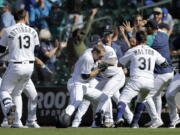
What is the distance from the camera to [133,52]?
18297 millimetres

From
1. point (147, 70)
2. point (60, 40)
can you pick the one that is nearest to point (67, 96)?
point (60, 40)

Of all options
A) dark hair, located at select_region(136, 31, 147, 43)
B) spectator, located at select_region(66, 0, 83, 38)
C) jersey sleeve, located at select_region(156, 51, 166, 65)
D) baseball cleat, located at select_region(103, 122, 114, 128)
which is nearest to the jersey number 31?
jersey sleeve, located at select_region(156, 51, 166, 65)

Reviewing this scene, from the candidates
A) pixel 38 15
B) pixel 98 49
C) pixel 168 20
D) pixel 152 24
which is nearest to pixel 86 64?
pixel 98 49

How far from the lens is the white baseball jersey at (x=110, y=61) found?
18688 mm

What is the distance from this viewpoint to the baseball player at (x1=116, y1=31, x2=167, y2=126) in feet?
60.0

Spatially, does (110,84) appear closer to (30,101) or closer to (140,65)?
(140,65)

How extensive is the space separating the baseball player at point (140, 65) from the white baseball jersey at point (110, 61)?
0.35 metres

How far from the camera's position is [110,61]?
61.9ft

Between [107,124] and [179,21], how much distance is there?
649cm

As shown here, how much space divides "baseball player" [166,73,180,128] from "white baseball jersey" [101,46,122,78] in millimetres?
1208

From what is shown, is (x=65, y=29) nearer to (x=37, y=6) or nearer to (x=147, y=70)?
(x=37, y=6)

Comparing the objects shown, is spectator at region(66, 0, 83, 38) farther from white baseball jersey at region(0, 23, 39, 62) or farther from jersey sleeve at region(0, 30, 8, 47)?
jersey sleeve at region(0, 30, 8, 47)

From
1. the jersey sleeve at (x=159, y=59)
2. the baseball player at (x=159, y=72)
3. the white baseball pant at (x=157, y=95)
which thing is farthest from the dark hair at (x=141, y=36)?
the white baseball pant at (x=157, y=95)

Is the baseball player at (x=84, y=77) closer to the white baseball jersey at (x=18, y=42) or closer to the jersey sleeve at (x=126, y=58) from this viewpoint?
the jersey sleeve at (x=126, y=58)
